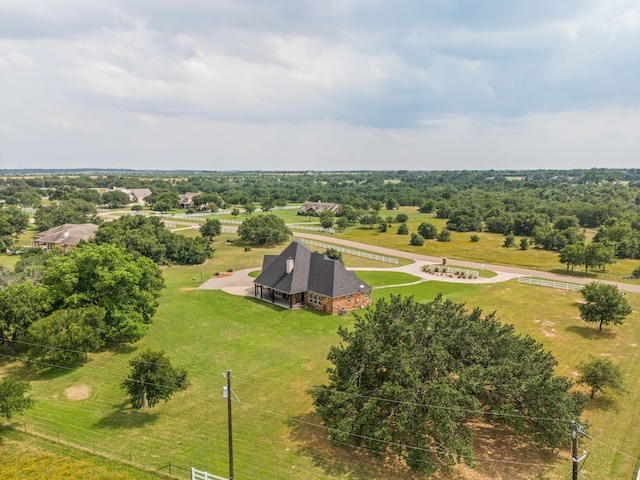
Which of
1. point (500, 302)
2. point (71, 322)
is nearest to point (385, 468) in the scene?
point (71, 322)

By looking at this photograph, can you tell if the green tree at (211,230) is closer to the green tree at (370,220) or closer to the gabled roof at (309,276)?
the gabled roof at (309,276)

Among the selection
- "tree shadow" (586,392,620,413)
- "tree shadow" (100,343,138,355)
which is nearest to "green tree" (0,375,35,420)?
"tree shadow" (100,343,138,355)

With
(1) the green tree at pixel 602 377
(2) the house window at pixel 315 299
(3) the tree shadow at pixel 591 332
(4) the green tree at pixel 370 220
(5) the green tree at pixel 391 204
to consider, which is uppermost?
(5) the green tree at pixel 391 204

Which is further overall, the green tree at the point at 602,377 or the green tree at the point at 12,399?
the green tree at the point at 602,377

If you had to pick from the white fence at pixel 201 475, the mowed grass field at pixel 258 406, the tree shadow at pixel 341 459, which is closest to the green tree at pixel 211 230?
the mowed grass field at pixel 258 406

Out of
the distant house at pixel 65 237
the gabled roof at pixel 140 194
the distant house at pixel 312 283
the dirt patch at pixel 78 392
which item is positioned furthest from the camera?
the gabled roof at pixel 140 194

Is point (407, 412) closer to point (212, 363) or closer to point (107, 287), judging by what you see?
point (212, 363)
